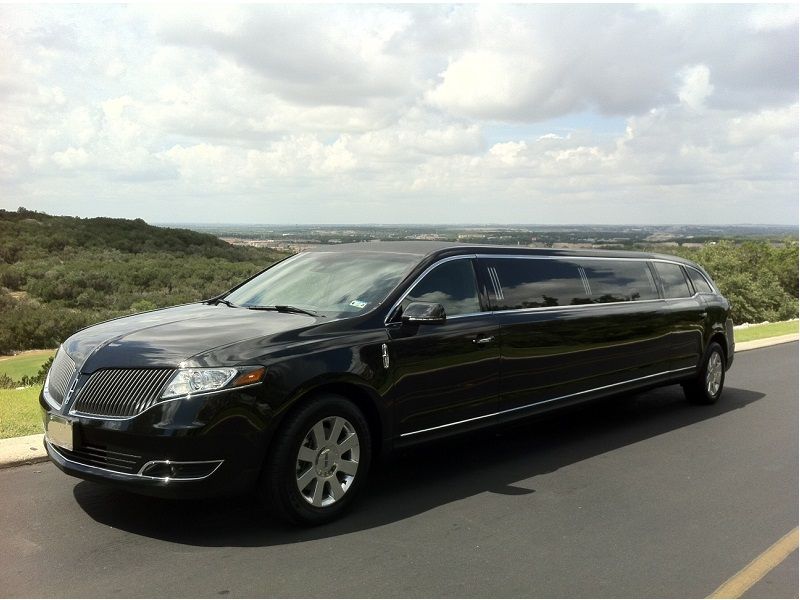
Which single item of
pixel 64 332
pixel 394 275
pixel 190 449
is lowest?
pixel 64 332

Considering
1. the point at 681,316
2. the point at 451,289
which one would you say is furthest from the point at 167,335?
the point at 681,316

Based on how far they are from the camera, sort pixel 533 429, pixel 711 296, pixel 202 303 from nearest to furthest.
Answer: pixel 202 303, pixel 533 429, pixel 711 296

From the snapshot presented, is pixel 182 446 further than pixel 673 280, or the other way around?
pixel 673 280

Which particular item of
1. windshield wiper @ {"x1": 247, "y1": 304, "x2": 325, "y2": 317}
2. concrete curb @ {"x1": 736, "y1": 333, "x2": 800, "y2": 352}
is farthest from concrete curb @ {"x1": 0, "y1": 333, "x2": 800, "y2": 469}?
concrete curb @ {"x1": 736, "y1": 333, "x2": 800, "y2": 352}

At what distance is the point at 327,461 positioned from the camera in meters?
4.59

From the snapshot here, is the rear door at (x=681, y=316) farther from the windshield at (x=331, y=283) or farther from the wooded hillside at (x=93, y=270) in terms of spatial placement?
the wooded hillside at (x=93, y=270)

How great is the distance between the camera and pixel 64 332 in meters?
21.6

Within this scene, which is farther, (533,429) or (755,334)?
(755,334)

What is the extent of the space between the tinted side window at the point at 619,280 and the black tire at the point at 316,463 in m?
3.15

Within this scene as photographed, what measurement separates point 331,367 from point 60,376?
177 cm

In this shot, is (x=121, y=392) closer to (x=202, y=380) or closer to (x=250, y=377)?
(x=202, y=380)

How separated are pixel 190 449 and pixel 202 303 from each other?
213 centimetres

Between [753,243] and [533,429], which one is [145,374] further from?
[753,243]

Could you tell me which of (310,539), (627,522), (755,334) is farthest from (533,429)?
(755,334)
